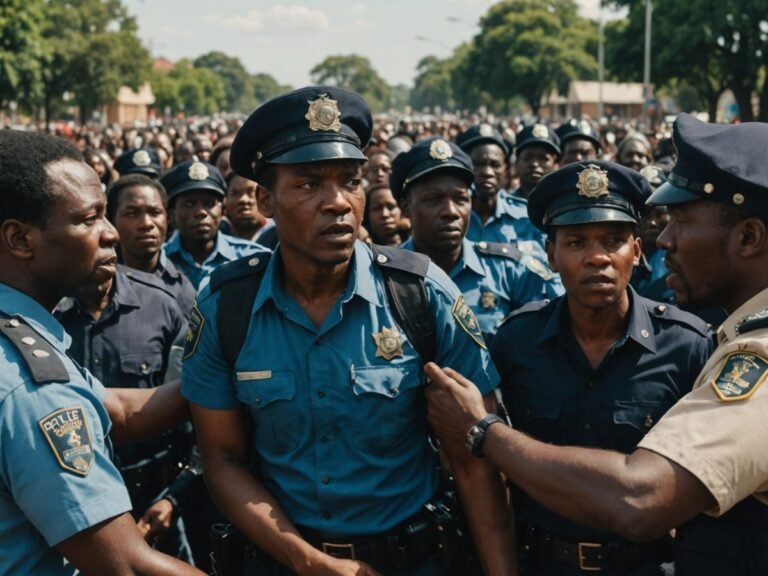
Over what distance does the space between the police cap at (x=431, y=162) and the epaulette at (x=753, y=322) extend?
295 centimetres

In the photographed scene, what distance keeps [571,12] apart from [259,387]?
3159 inches

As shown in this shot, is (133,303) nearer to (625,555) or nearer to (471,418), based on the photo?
(471,418)

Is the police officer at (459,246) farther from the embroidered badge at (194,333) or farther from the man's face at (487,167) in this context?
the embroidered badge at (194,333)

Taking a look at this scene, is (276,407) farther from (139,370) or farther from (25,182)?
(139,370)

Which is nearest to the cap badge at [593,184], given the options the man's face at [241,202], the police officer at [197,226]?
the police officer at [197,226]

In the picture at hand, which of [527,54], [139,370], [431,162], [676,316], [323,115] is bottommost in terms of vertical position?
[139,370]

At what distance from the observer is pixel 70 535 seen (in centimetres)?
221

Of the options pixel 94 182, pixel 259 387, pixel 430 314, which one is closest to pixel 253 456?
pixel 259 387

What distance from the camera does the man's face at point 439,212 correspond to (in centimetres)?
510

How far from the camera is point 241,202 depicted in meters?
7.20

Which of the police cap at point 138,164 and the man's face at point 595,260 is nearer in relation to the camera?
the man's face at point 595,260

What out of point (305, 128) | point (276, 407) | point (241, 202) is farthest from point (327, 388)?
point (241, 202)

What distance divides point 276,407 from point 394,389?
0.38 metres

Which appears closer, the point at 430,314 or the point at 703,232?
the point at 703,232
